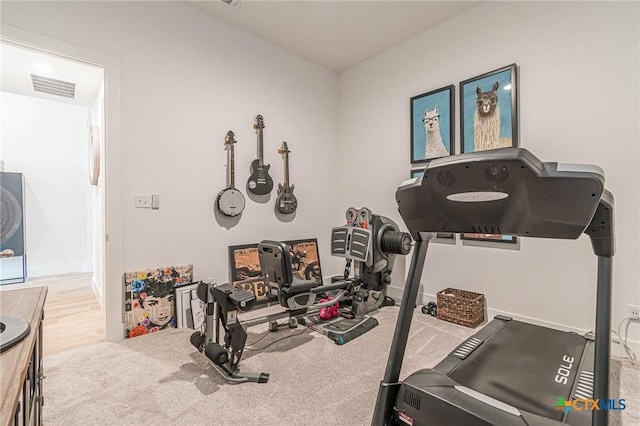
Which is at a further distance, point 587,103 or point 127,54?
point 127,54

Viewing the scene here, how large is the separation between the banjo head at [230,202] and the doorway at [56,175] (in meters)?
1.68

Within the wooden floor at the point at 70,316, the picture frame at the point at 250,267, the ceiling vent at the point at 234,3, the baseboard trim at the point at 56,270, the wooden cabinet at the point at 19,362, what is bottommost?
the wooden floor at the point at 70,316

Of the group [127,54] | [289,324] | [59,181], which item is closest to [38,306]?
[289,324]

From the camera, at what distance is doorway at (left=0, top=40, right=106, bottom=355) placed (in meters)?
3.95

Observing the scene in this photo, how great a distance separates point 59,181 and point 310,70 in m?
4.62

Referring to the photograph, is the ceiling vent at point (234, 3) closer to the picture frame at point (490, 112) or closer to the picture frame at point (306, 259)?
the picture frame at point (490, 112)

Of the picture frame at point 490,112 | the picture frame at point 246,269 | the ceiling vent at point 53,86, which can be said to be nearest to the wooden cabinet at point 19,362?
the picture frame at point 246,269

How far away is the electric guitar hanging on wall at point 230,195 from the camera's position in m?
3.16

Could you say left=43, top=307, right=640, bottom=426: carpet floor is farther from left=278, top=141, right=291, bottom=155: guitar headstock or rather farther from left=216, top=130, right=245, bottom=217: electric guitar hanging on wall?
left=278, top=141, right=291, bottom=155: guitar headstock

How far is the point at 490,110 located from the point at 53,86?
5326mm

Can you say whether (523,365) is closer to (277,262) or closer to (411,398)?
(411,398)

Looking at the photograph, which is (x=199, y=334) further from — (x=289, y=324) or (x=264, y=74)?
(x=264, y=74)

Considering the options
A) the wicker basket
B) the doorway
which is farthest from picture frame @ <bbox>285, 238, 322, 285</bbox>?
the doorway

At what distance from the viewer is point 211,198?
3131 millimetres
